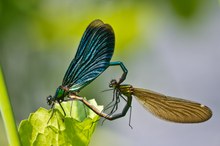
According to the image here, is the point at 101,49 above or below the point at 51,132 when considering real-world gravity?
above

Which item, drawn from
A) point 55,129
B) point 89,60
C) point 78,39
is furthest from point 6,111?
point 78,39

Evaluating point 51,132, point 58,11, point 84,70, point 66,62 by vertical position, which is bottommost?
point 51,132

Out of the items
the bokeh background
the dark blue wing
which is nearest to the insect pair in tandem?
the dark blue wing

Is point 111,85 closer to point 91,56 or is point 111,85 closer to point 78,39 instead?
point 91,56

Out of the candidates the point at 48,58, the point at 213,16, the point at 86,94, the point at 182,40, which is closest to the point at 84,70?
the point at 86,94

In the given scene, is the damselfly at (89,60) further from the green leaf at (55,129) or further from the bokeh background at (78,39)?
the bokeh background at (78,39)

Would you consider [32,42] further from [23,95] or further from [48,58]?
[23,95]

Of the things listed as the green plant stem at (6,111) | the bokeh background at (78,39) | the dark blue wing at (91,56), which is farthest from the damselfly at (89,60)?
the bokeh background at (78,39)

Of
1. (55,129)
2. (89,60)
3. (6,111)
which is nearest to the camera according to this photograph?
(6,111)
